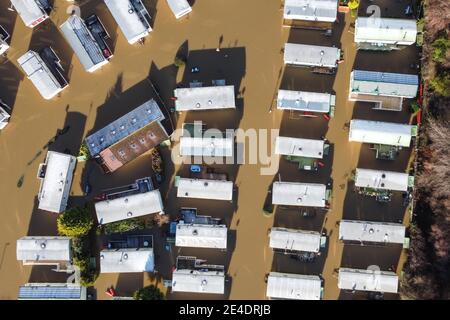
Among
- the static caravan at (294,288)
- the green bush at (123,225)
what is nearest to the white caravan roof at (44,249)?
the green bush at (123,225)

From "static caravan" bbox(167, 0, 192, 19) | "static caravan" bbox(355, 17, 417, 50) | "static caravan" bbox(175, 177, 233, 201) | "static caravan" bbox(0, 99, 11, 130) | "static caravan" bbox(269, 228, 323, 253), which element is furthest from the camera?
"static caravan" bbox(0, 99, 11, 130)

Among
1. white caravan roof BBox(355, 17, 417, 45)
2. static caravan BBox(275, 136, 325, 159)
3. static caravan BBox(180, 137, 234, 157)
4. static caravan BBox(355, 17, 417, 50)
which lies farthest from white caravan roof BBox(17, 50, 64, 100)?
white caravan roof BBox(355, 17, 417, 45)

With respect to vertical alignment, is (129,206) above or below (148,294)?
above

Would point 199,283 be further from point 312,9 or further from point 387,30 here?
point 387,30

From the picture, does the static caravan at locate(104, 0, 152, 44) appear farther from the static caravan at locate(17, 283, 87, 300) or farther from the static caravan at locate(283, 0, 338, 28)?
the static caravan at locate(17, 283, 87, 300)

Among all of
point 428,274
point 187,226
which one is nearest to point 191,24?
point 187,226

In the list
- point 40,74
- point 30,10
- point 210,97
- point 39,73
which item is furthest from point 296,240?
point 30,10
